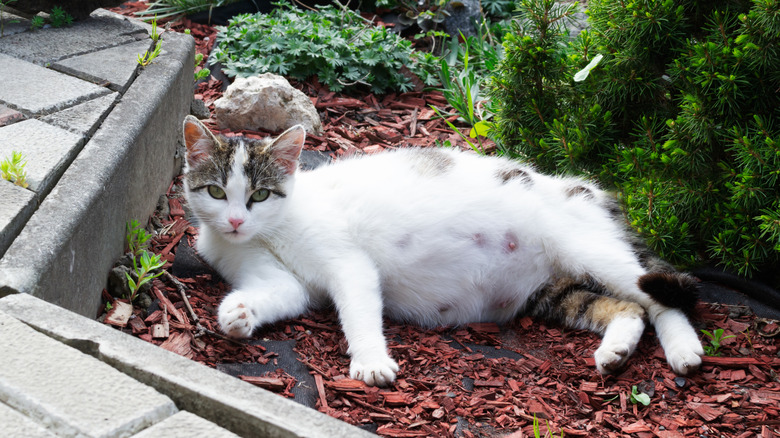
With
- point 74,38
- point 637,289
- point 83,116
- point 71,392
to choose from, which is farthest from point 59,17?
point 637,289

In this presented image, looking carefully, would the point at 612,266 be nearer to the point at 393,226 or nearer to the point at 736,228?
the point at 736,228

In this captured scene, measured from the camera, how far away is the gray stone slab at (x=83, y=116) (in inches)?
121

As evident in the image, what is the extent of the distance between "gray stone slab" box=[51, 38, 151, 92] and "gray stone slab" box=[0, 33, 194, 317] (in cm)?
8

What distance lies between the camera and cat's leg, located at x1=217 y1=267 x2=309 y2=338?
270 cm

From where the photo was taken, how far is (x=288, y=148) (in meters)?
3.22

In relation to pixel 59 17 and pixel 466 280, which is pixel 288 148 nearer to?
pixel 466 280

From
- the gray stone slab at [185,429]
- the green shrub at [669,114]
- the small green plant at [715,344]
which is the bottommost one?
the small green plant at [715,344]

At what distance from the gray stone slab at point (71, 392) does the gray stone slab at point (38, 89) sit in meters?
1.74

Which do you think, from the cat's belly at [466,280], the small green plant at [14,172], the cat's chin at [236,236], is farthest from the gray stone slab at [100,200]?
→ the cat's belly at [466,280]

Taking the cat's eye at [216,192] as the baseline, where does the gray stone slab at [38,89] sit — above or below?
above

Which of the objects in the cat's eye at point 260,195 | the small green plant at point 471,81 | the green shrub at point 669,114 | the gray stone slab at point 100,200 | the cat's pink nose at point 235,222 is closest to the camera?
the gray stone slab at point 100,200

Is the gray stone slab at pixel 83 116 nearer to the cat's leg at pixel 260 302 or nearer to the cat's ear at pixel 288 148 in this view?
the cat's ear at pixel 288 148

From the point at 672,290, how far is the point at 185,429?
2.17 metres

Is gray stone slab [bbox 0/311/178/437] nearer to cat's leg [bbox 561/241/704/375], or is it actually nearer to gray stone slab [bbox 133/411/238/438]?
gray stone slab [bbox 133/411/238/438]
